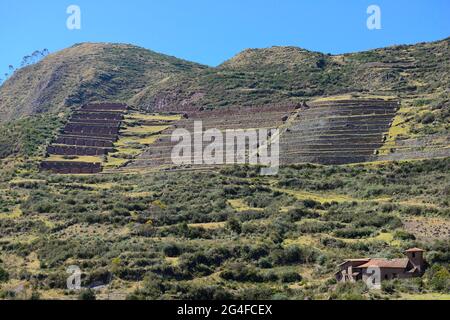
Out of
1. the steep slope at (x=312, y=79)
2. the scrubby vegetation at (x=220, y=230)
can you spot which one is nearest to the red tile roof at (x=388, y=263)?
the scrubby vegetation at (x=220, y=230)

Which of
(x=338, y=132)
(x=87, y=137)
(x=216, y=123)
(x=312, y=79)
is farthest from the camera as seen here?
(x=312, y=79)

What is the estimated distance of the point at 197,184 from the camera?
69.6 meters

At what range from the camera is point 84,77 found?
494ft

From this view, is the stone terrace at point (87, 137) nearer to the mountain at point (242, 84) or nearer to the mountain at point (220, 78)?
the mountain at point (242, 84)

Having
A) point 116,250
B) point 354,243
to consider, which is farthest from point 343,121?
point 116,250

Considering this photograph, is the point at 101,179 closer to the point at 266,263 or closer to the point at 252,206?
the point at 252,206

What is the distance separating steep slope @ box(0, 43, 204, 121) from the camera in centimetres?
14162

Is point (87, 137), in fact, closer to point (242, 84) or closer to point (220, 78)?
point (242, 84)

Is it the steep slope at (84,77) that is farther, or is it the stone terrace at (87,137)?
the steep slope at (84,77)

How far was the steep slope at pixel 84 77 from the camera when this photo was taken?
465 feet

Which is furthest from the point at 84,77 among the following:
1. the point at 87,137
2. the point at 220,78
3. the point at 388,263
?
the point at 388,263

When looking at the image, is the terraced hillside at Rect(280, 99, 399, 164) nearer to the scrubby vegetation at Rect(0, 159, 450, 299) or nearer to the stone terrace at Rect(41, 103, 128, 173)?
the scrubby vegetation at Rect(0, 159, 450, 299)

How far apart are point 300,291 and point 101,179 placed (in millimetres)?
39605

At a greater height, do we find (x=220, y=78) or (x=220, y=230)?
(x=220, y=78)
